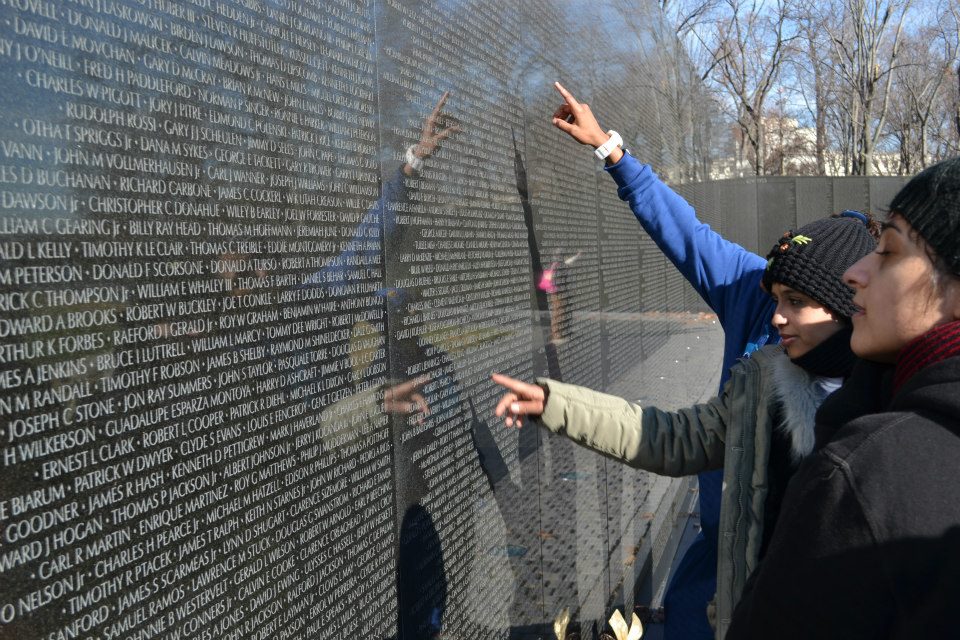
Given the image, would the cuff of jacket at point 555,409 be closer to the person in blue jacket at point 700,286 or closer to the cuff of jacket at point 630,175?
the person in blue jacket at point 700,286

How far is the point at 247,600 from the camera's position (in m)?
2.04

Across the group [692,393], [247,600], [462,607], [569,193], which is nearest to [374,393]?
[247,600]

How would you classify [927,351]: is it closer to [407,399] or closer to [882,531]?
[882,531]

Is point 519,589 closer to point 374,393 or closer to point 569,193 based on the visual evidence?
point 374,393

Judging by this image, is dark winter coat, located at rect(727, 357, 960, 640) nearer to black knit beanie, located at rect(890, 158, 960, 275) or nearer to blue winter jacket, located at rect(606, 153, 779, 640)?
black knit beanie, located at rect(890, 158, 960, 275)

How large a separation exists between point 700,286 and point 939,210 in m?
2.02

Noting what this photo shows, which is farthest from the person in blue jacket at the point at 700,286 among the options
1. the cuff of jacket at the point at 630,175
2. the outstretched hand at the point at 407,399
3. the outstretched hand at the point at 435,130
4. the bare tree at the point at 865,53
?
the bare tree at the point at 865,53

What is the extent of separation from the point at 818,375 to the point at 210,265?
1.55 m

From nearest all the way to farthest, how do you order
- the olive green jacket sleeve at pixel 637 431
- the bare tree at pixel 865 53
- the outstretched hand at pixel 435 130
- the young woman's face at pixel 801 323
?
the young woman's face at pixel 801 323 → the olive green jacket sleeve at pixel 637 431 → the outstretched hand at pixel 435 130 → the bare tree at pixel 865 53

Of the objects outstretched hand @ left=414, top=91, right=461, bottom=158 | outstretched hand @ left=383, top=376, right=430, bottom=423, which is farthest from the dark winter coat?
outstretched hand @ left=414, top=91, right=461, bottom=158

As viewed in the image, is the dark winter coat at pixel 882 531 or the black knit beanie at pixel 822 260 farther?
the black knit beanie at pixel 822 260

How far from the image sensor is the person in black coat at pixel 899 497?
130 cm

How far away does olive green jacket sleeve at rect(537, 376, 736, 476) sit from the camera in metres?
2.74

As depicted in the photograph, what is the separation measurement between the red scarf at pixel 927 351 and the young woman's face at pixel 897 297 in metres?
0.02
